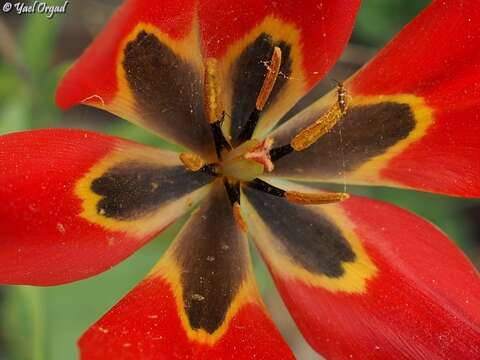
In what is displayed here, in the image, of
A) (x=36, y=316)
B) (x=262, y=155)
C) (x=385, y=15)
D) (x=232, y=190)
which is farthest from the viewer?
(x=385, y=15)

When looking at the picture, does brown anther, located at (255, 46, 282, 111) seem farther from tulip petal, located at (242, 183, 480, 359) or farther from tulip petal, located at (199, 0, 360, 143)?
tulip petal, located at (242, 183, 480, 359)

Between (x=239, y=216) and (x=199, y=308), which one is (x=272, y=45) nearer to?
(x=239, y=216)

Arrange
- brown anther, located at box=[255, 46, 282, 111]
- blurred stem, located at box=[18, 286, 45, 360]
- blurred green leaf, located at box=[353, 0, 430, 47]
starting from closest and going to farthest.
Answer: brown anther, located at box=[255, 46, 282, 111], blurred stem, located at box=[18, 286, 45, 360], blurred green leaf, located at box=[353, 0, 430, 47]

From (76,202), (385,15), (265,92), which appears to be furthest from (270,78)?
(385,15)

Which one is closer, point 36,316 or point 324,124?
point 324,124

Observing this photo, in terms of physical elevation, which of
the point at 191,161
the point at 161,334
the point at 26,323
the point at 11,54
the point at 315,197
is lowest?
the point at 161,334

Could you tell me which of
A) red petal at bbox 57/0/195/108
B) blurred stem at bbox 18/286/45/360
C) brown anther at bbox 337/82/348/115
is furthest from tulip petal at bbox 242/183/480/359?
blurred stem at bbox 18/286/45/360

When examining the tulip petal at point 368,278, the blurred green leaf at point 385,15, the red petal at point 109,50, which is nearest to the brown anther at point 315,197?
the tulip petal at point 368,278

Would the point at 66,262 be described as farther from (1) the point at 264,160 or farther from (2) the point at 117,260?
(1) the point at 264,160
